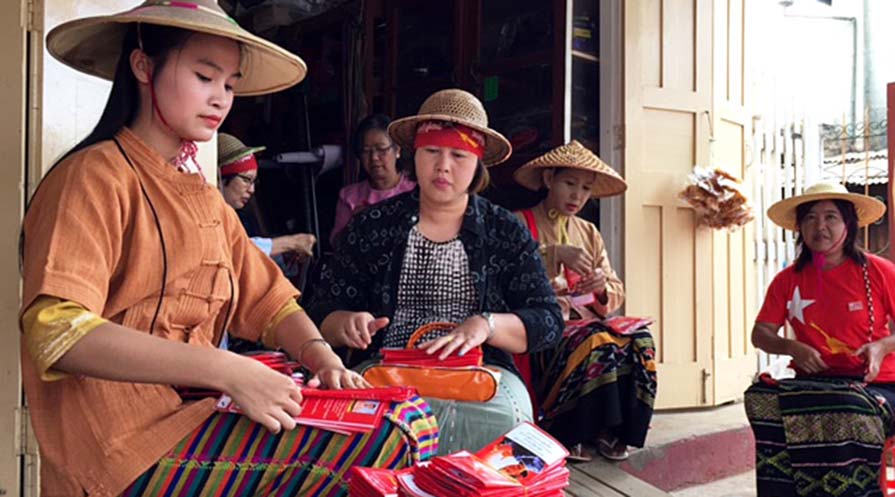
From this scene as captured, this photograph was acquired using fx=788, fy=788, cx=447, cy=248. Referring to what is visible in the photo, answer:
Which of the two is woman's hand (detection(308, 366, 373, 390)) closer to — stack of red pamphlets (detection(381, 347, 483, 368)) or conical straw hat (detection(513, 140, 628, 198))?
stack of red pamphlets (detection(381, 347, 483, 368))

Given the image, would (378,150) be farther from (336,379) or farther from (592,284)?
(336,379)

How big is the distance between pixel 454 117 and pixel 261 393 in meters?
1.35

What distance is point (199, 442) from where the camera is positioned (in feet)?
4.99

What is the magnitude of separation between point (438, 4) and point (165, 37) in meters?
4.05

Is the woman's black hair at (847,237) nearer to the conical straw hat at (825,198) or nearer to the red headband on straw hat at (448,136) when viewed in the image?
the conical straw hat at (825,198)

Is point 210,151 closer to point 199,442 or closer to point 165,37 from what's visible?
point 165,37

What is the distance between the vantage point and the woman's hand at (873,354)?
133 inches

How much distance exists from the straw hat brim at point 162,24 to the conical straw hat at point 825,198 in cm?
265

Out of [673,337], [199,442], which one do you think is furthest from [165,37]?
[673,337]

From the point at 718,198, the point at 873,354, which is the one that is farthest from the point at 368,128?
the point at 873,354

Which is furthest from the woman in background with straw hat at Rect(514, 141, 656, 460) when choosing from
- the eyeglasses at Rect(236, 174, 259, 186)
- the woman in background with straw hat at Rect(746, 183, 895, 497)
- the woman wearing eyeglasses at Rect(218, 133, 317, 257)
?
the eyeglasses at Rect(236, 174, 259, 186)

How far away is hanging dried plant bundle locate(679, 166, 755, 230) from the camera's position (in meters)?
4.54

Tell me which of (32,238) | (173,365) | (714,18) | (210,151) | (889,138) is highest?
(714,18)

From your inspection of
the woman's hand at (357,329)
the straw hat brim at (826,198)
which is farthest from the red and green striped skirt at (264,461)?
the straw hat brim at (826,198)
